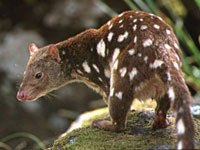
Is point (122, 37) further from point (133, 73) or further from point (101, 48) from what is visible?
point (133, 73)

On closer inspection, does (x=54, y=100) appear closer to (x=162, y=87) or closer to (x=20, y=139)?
(x=20, y=139)

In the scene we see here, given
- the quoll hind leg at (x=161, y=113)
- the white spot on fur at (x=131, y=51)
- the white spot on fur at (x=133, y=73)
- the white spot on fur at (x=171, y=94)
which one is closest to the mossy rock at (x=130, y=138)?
the quoll hind leg at (x=161, y=113)

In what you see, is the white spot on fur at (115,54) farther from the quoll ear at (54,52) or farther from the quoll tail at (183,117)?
the quoll ear at (54,52)

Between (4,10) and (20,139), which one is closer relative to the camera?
(20,139)

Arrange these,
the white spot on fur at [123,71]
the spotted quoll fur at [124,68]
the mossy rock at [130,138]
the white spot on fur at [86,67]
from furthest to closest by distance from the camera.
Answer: the white spot on fur at [86,67] → the mossy rock at [130,138] → the white spot on fur at [123,71] → the spotted quoll fur at [124,68]

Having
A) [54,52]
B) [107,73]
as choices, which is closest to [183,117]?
[107,73]

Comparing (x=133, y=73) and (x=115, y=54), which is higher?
(x=115, y=54)

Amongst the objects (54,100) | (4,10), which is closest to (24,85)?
(54,100)
